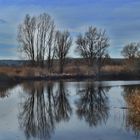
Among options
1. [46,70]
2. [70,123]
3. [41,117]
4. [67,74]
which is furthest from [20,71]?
[70,123]

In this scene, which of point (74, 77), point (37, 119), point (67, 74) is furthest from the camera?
point (67, 74)

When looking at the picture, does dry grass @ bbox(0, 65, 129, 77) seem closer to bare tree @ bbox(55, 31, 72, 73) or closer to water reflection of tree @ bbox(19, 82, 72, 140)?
bare tree @ bbox(55, 31, 72, 73)

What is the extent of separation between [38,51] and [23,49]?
2.64m

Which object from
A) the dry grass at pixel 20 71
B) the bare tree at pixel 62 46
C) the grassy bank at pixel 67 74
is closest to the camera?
the grassy bank at pixel 67 74

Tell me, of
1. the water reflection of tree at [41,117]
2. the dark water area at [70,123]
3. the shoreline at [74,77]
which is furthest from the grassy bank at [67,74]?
the dark water area at [70,123]

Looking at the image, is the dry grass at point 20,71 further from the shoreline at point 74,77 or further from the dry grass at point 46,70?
the shoreline at point 74,77

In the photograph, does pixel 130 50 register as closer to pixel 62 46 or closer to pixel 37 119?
pixel 62 46

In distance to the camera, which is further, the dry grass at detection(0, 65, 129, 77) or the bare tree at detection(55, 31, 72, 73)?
the bare tree at detection(55, 31, 72, 73)

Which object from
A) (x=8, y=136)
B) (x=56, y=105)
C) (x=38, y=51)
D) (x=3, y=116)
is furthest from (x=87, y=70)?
(x=8, y=136)

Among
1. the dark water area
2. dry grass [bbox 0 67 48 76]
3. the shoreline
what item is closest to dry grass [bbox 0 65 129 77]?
dry grass [bbox 0 67 48 76]

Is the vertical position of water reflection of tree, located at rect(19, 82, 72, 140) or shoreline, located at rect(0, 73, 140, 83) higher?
shoreline, located at rect(0, 73, 140, 83)

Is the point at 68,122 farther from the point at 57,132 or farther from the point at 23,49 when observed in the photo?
the point at 23,49

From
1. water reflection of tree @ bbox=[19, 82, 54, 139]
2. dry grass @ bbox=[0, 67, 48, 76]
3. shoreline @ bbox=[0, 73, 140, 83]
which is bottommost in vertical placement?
water reflection of tree @ bbox=[19, 82, 54, 139]

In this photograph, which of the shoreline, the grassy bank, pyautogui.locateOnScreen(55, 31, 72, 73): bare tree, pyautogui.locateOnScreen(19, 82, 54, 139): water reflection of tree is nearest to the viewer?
pyautogui.locateOnScreen(19, 82, 54, 139): water reflection of tree
